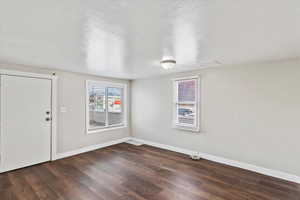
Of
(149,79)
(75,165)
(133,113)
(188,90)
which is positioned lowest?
(75,165)

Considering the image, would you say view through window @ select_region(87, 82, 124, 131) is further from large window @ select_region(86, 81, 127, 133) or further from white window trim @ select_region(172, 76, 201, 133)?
white window trim @ select_region(172, 76, 201, 133)

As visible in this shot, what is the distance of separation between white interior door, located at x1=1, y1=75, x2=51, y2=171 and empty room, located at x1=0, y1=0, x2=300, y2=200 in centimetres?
2

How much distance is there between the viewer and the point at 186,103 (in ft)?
13.5

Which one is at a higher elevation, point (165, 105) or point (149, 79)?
point (149, 79)

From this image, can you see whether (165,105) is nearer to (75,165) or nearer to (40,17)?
(75,165)

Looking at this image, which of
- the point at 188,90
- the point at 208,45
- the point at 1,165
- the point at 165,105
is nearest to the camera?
the point at 208,45

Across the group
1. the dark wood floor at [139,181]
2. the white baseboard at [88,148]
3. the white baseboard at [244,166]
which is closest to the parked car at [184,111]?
the white baseboard at [244,166]

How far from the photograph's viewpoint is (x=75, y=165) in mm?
3379

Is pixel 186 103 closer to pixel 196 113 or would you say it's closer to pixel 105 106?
pixel 196 113

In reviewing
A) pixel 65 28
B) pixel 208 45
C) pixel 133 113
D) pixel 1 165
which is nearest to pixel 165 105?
pixel 133 113

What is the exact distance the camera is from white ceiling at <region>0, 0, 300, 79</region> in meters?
1.29

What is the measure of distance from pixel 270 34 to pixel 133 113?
173 inches

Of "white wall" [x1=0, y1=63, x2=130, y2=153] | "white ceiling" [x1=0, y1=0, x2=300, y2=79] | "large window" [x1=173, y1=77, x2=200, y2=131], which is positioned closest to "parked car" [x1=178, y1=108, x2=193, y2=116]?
"large window" [x1=173, y1=77, x2=200, y2=131]

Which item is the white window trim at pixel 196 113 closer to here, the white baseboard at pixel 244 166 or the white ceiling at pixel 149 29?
the white baseboard at pixel 244 166
